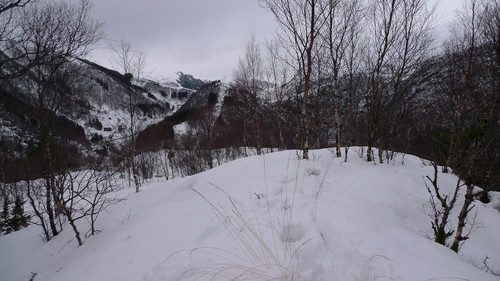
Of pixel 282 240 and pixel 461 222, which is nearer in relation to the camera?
pixel 282 240

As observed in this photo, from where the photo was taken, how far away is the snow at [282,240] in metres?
2.44

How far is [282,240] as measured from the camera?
9.59 feet

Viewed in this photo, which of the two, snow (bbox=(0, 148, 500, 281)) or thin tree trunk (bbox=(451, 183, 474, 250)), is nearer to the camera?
snow (bbox=(0, 148, 500, 281))

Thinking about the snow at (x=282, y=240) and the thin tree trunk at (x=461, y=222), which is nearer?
the snow at (x=282, y=240)

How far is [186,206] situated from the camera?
4.66 m

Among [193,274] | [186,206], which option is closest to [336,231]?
[193,274]

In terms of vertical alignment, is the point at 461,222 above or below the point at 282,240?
below

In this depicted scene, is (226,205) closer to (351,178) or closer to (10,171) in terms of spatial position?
(351,178)

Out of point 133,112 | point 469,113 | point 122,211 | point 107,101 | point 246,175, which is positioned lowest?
point 122,211

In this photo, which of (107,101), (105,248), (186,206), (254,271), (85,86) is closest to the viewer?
(254,271)

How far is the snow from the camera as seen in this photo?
2439 mm

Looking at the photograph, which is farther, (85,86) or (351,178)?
(85,86)

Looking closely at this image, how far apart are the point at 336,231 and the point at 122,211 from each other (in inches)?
240

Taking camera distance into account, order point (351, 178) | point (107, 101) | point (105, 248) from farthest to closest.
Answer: point (107, 101)
point (351, 178)
point (105, 248)
